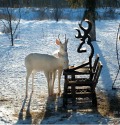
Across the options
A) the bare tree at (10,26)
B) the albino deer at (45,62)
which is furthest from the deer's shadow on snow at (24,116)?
the bare tree at (10,26)

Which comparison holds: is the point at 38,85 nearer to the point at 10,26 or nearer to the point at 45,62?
the point at 45,62

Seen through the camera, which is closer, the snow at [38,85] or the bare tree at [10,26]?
the snow at [38,85]

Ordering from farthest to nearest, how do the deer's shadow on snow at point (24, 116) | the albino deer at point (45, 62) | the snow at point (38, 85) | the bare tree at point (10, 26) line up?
the bare tree at point (10, 26) < the albino deer at point (45, 62) < the snow at point (38, 85) < the deer's shadow on snow at point (24, 116)

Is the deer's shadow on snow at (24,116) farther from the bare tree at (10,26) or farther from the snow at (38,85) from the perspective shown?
the bare tree at (10,26)

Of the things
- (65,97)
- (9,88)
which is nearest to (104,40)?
(9,88)

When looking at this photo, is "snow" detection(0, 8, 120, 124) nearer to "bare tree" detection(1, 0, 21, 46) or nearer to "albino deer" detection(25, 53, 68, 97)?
"bare tree" detection(1, 0, 21, 46)

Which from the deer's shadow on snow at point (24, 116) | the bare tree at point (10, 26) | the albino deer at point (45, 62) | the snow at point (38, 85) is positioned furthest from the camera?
the bare tree at point (10, 26)

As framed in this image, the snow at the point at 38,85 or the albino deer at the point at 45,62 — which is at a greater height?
the albino deer at the point at 45,62

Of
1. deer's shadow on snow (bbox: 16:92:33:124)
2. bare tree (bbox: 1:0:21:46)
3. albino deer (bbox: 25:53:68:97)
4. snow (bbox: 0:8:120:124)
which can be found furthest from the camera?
bare tree (bbox: 1:0:21:46)

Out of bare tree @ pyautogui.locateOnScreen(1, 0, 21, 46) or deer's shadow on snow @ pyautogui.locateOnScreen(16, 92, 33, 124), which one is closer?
deer's shadow on snow @ pyautogui.locateOnScreen(16, 92, 33, 124)

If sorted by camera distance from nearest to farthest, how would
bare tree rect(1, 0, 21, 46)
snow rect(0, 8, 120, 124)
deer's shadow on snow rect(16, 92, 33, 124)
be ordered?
1. deer's shadow on snow rect(16, 92, 33, 124)
2. snow rect(0, 8, 120, 124)
3. bare tree rect(1, 0, 21, 46)

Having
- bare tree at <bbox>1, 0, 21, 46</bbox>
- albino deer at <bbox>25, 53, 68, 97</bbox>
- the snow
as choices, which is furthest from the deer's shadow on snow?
bare tree at <bbox>1, 0, 21, 46</bbox>

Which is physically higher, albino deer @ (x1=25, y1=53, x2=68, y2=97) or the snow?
albino deer @ (x1=25, y1=53, x2=68, y2=97)

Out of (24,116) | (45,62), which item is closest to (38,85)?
(45,62)
